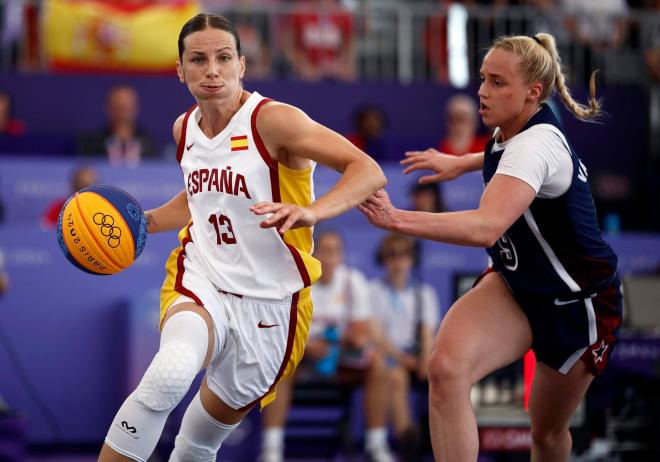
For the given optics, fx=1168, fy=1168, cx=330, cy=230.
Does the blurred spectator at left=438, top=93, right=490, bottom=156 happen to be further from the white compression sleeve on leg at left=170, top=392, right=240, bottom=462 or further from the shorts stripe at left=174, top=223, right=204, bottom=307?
the white compression sleeve on leg at left=170, top=392, right=240, bottom=462

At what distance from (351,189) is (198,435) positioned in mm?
1249

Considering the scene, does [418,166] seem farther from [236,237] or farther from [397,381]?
[397,381]

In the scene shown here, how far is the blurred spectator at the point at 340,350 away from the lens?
27.2 ft

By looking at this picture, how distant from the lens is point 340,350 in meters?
8.45

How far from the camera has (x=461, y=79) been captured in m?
11.4

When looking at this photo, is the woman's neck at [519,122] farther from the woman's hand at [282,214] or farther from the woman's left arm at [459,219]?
the woman's hand at [282,214]

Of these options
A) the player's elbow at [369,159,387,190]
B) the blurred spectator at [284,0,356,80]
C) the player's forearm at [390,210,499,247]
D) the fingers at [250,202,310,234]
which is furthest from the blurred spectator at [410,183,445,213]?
the fingers at [250,202,310,234]

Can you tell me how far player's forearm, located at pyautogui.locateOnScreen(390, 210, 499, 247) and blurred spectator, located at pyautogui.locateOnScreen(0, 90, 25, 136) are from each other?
6.40 m

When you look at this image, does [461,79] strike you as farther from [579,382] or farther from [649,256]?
[579,382]

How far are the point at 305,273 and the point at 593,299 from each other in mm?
1211

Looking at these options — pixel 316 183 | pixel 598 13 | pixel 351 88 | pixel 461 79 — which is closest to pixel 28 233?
pixel 316 183

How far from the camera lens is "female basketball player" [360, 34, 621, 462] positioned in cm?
461

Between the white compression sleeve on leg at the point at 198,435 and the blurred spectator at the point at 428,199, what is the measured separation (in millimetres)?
4450

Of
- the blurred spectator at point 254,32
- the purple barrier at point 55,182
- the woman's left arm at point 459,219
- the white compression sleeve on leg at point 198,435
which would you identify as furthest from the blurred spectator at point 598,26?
the white compression sleeve on leg at point 198,435
